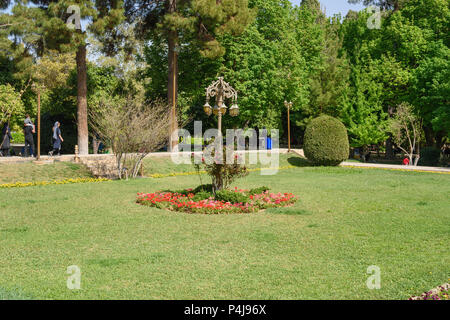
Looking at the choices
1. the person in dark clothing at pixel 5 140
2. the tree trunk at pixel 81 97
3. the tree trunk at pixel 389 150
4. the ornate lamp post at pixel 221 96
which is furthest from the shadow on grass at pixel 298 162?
the person in dark clothing at pixel 5 140

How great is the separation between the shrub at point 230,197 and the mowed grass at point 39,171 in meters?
8.36

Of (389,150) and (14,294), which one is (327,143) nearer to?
(389,150)

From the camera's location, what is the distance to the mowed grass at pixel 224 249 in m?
4.82

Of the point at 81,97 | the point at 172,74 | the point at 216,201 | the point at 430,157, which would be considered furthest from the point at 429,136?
the point at 216,201

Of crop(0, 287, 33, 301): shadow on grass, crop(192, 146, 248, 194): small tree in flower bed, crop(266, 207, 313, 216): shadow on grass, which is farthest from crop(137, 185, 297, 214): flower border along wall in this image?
crop(0, 287, 33, 301): shadow on grass

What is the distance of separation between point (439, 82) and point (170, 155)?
15862 mm

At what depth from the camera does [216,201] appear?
10.3 m

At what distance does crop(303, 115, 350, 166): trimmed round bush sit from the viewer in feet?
70.0

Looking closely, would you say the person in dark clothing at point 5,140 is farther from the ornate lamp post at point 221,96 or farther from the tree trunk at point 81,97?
the ornate lamp post at point 221,96

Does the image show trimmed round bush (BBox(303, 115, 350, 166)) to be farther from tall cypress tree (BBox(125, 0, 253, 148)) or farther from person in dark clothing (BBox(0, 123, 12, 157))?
person in dark clothing (BBox(0, 123, 12, 157))

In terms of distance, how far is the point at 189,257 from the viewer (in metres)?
6.04

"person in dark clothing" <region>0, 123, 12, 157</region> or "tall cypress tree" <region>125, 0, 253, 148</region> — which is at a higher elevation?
"tall cypress tree" <region>125, 0, 253, 148</region>
